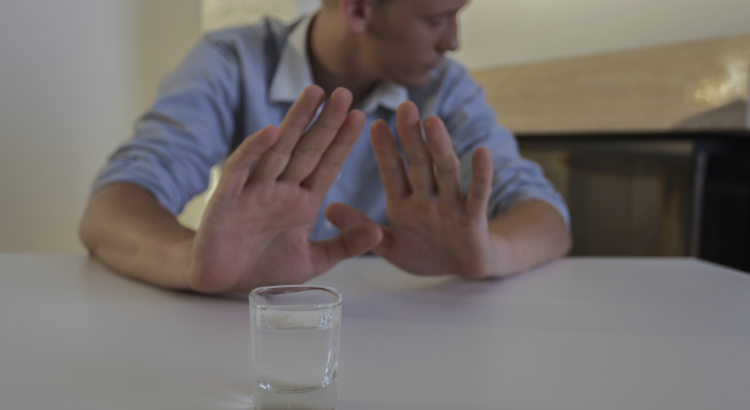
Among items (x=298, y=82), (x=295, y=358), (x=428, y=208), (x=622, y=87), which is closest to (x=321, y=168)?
(x=428, y=208)

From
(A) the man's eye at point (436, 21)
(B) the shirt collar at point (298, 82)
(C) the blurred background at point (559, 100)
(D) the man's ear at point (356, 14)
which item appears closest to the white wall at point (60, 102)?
(C) the blurred background at point (559, 100)

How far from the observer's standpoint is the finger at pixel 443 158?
490 mm

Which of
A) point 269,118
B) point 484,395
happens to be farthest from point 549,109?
point 484,395

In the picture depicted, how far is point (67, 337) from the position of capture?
1.28ft

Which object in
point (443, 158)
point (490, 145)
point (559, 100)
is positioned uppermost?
point (443, 158)

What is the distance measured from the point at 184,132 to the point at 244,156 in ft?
1.57

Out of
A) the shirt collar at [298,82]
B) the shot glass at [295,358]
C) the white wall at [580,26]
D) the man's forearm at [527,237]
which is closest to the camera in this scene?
the shot glass at [295,358]

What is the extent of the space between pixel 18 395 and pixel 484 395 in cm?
26

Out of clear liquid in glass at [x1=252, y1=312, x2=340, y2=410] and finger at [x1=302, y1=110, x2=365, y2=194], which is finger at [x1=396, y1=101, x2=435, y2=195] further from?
clear liquid in glass at [x1=252, y1=312, x2=340, y2=410]

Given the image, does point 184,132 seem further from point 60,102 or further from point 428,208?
point 60,102

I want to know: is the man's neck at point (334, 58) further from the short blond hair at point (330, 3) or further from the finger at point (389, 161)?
the finger at point (389, 161)

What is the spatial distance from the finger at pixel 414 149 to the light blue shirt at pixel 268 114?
330 mm

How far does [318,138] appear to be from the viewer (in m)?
0.46

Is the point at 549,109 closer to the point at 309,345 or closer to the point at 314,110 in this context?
the point at 314,110
